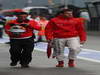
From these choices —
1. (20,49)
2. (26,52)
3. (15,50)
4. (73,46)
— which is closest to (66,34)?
(73,46)

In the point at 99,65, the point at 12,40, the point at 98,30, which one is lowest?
the point at 98,30

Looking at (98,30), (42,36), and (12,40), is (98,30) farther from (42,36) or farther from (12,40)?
(12,40)

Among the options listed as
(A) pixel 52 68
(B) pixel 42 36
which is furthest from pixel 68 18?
(B) pixel 42 36

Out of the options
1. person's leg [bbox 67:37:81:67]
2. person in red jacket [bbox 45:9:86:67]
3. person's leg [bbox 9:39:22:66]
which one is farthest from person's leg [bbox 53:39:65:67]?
person's leg [bbox 9:39:22:66]

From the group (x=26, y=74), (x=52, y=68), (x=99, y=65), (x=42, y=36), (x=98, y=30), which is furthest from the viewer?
(x=98, y=30)

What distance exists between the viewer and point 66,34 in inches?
551

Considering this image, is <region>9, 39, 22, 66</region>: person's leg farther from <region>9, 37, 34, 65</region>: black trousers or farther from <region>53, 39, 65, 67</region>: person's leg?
<region>53, 39, 65, 67</region>: person's leg

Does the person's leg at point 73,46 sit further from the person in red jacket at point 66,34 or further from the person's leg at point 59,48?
the person's leg at point 59,48

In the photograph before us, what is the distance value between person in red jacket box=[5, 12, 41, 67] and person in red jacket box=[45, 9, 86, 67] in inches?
18.0

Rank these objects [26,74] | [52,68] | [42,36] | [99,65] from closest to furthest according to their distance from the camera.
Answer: [26,74] < [52,68] < [99,65] < [42,36]

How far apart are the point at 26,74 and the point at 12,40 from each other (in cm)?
182

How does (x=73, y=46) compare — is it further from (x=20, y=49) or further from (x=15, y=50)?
(x=15, y=50)

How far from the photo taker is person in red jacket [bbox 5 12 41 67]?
45.6ft

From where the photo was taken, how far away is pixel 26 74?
12.4 metres
